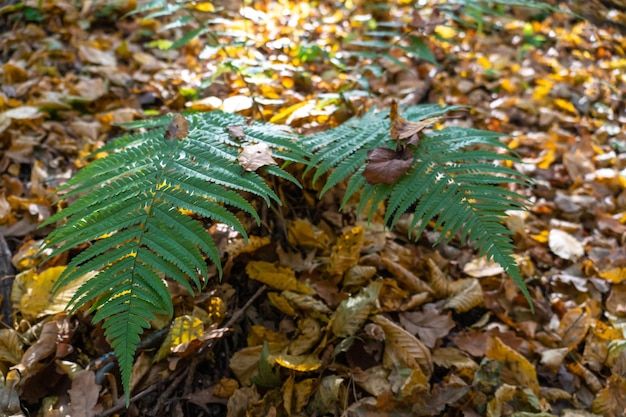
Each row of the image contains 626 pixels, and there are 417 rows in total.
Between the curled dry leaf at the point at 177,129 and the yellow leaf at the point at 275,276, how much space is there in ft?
1.95

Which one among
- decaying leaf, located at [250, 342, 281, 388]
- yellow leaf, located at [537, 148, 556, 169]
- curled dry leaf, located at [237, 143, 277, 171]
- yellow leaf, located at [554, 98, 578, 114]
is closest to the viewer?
curled dry leaf, located at [237, 143, 277, 171]

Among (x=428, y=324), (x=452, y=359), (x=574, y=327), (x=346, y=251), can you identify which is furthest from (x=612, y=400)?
(x=346, y=251)

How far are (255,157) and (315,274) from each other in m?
0.65

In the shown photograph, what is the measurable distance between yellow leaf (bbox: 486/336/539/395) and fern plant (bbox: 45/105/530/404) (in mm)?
568

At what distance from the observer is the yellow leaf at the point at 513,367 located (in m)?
1.93

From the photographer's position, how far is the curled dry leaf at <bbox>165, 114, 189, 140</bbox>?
1.88 m

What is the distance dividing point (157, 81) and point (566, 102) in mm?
2982

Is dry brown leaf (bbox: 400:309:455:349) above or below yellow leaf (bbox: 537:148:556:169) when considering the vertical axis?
below

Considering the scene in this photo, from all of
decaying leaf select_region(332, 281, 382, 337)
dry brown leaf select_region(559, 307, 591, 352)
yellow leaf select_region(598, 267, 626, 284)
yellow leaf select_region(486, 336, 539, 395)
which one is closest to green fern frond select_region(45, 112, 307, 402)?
decaying leaf select_region(332, 281, 382, 337)

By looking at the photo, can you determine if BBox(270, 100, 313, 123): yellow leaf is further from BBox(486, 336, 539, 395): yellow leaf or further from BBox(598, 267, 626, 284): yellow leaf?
BBox(598, 267, 626, 284): yellow leaf

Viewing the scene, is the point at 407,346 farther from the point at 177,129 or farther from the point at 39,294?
the point at 39,294

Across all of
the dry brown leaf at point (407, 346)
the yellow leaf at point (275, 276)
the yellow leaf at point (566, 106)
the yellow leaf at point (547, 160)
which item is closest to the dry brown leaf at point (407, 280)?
the dry brown leaf at point (407, 346)

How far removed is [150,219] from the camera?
1478mm

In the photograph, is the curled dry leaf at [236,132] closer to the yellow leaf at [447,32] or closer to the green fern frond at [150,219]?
the green fern frond at [150,219]
